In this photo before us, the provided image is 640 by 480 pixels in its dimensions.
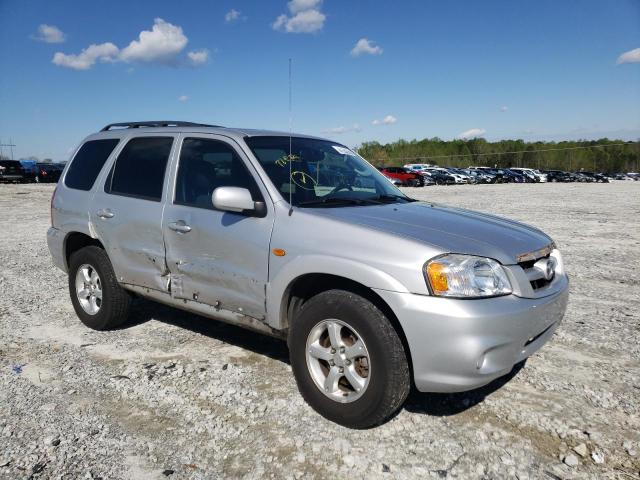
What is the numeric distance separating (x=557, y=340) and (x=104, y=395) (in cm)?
371

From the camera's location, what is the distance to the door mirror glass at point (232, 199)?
10.6ft

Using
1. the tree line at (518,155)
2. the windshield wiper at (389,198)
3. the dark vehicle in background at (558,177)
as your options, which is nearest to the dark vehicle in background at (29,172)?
the windshield wiper at (389,198)

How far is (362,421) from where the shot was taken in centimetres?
291

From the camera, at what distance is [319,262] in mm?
2994

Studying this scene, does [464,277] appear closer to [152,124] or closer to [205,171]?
[205,171]

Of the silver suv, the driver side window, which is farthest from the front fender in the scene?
the driver side window

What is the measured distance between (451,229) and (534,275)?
550 mm

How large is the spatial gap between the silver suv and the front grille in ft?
0.05

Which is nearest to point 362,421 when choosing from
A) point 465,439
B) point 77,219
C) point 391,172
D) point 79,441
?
point 465,439

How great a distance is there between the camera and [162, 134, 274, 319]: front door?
3365 mm

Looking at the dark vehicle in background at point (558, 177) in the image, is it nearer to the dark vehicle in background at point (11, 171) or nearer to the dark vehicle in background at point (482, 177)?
the dark vehicle in background at point (482, 177)

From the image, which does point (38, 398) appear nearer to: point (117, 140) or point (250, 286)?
point (250, 286)

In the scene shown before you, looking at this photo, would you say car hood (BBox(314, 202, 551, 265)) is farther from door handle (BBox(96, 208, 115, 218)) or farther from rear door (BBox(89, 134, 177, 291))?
door handle (BBox(96, 208, 115, 218))

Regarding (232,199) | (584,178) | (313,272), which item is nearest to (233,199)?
(232,199)
